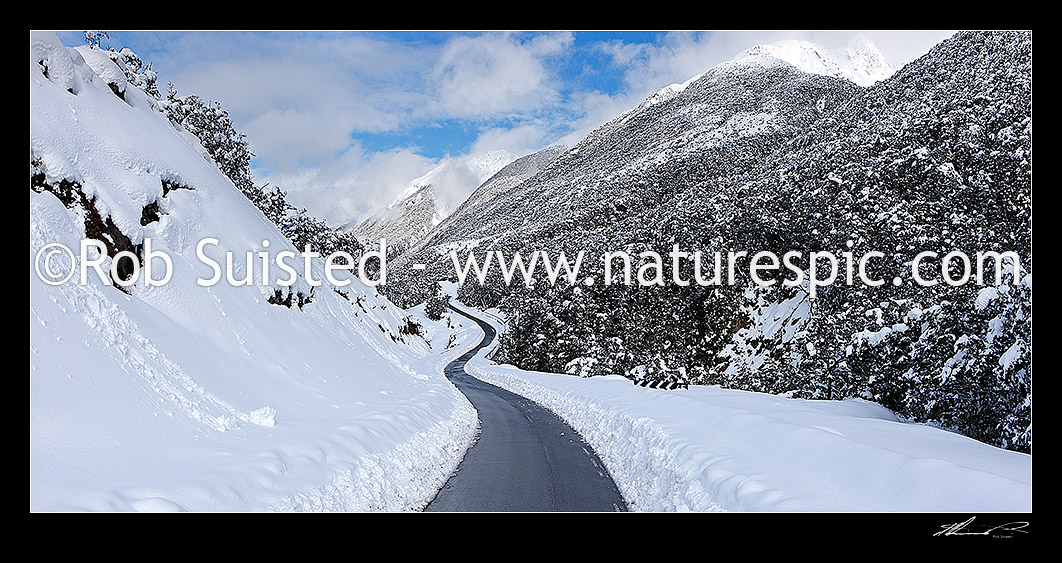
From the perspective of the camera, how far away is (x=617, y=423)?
14016 mm

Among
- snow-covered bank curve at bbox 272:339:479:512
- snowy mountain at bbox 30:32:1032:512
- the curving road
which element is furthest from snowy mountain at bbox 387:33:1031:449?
snow-covered bank curve at bbox 272:339:479:512

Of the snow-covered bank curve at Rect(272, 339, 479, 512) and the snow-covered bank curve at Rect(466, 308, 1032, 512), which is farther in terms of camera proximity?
the snow-covered bank curve at Rect(272, 339, 479, 512)

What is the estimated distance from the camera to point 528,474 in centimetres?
1053

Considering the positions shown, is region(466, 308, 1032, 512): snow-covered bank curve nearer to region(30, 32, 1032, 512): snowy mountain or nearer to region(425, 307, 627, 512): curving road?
region(30, 32, 1032, 512): snowy mountain

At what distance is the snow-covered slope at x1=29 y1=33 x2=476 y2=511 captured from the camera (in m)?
7.02

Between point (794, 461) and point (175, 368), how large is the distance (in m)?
9.83

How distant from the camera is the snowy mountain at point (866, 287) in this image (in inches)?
456

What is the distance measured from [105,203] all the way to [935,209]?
24314mm

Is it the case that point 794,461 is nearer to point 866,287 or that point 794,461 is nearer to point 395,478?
point 395,478

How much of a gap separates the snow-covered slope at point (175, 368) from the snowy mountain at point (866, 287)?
967 centimetres

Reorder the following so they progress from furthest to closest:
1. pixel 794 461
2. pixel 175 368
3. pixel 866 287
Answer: pixel 866 287 → pixel 175 368 → pixel 794 461

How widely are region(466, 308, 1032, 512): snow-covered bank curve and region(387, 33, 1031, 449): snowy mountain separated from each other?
1318 millimetres
